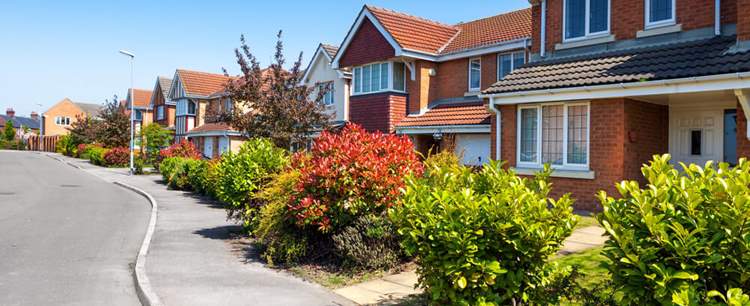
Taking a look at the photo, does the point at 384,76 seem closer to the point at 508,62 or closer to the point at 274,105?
the point at 508,62

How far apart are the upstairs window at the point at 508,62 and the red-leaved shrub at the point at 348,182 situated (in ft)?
36.9

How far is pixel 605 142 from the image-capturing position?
12.0 m

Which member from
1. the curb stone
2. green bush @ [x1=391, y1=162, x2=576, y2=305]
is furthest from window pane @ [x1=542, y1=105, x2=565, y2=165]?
the curb stone

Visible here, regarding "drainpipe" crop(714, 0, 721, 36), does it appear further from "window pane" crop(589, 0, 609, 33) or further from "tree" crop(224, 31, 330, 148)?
"tree" crop(224, 31, 330, 148)

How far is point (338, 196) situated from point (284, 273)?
1377 millimetres

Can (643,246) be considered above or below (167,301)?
above

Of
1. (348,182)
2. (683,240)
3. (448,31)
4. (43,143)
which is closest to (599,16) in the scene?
(348,182)

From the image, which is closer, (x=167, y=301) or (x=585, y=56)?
(x=167, y=301)

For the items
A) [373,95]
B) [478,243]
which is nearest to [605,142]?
[478,243]

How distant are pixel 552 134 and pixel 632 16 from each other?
129 inches

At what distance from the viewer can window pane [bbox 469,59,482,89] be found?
19.9m

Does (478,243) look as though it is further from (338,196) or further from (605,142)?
(605,142)

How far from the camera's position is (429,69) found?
21.2 metres

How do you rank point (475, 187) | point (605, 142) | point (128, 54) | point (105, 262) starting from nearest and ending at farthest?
point (475, 187)
point (105, 262)
point (605, 142)
point (128, 54)
